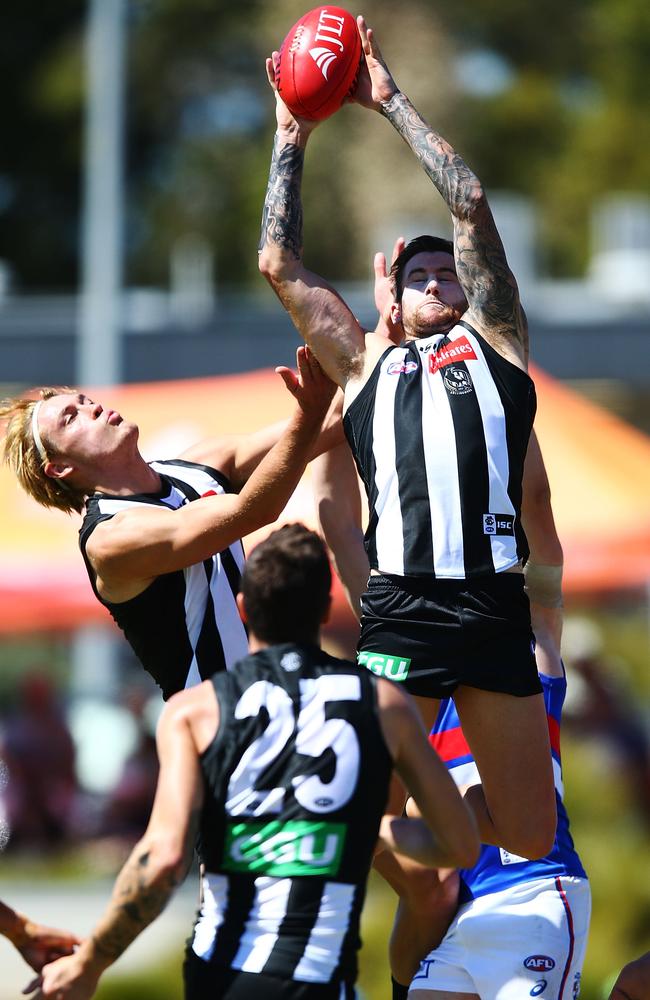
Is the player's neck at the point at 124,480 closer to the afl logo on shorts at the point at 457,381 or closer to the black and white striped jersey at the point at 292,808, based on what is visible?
the afl logo on shorts at the point at 457,381

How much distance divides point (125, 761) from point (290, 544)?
24.6 ft

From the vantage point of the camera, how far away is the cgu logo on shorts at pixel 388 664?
14.0ft

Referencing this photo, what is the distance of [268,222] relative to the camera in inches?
177

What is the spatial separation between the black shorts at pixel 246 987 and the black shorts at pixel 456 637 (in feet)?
3.35

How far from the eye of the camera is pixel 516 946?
445cm

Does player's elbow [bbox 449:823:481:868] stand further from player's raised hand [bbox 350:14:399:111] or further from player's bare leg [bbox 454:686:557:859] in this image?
player's raised hand [bbox 350:14:399:111]

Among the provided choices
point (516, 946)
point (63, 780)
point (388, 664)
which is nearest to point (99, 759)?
point (63, 780)

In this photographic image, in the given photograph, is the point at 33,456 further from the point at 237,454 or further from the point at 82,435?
the point at 237,454

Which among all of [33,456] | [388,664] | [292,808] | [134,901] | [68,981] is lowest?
[68,981]

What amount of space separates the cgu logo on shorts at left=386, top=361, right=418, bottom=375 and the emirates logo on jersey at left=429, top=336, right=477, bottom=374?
5 centimetres

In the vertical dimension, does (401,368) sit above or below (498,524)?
above

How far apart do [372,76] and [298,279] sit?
0.70 m

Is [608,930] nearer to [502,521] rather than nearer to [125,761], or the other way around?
[125,761]

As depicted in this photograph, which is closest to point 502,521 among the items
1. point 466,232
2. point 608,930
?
point 466,232
